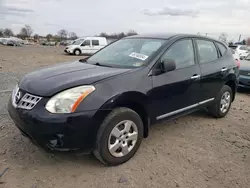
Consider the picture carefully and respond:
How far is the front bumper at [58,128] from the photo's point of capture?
2.41 meters

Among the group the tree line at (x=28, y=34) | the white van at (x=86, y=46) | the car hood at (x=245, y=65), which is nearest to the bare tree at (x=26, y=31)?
the tree line at (x=28, y=34)

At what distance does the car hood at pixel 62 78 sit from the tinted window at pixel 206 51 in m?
1.75

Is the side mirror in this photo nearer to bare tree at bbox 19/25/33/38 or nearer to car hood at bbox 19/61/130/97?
car hood at bbox 19/61/130/97

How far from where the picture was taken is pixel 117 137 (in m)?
2.81

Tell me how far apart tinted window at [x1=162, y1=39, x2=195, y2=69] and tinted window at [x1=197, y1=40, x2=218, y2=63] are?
0.87ft

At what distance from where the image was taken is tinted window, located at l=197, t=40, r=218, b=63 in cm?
407

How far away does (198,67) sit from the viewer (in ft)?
12.7

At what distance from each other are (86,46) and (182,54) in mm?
18723

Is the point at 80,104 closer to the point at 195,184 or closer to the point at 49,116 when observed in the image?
the point at 49,116

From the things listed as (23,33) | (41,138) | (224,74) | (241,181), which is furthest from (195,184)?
(23,33)

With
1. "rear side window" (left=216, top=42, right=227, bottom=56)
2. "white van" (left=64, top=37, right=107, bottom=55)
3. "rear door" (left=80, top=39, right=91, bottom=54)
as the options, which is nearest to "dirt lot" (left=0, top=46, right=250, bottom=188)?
"rear side window" (left=216, top=42, right=227, bottom=56)

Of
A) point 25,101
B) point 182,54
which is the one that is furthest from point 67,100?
point 182,54

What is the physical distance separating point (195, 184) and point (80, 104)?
5.10 feet

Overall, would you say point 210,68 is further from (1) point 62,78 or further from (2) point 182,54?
(1) point 62,78
